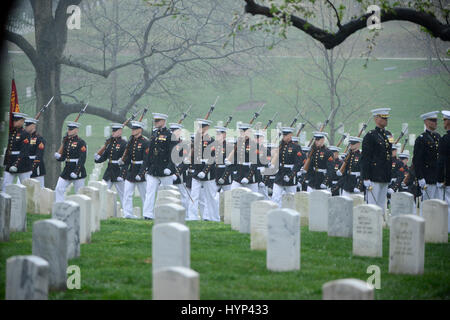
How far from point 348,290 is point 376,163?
7356mm

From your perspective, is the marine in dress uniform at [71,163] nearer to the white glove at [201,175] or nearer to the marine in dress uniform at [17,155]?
the marine in dress uniform at [17,155]

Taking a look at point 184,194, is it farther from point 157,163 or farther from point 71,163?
point 71,163

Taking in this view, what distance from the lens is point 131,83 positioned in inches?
1160

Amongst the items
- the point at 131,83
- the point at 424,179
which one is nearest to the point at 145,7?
the point at 131,83

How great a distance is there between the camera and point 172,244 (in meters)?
7.64

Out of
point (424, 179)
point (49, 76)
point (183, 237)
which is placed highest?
point (49, 76)

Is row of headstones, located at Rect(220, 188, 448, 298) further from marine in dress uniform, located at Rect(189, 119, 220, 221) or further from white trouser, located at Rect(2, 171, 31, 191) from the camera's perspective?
white trouser, located at Rect(2, 171, 31, 191)

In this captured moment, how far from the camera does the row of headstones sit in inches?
A: 347

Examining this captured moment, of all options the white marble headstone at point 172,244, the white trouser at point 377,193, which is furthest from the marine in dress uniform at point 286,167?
the white marble headstone at point 172,244

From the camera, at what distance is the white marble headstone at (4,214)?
1062 centimetres

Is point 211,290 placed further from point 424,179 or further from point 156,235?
point 424,179

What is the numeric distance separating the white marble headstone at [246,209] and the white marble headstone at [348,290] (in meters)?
6.03

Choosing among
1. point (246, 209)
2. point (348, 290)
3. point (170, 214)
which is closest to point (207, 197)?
point (246, 209)
